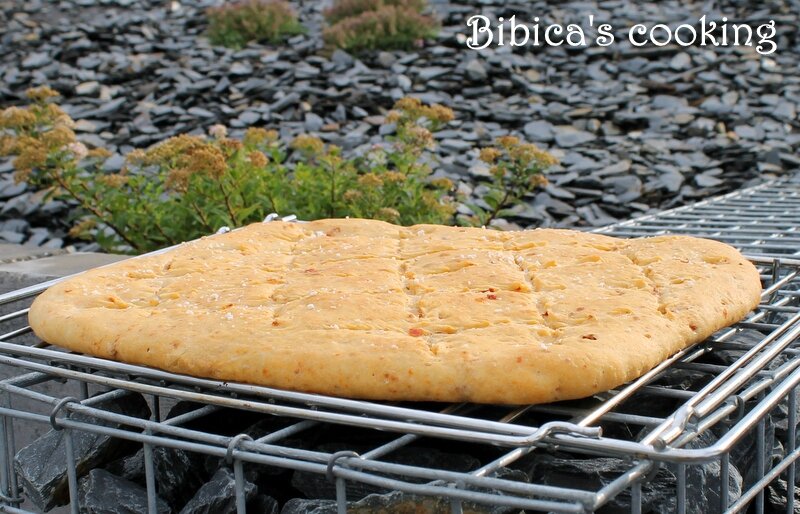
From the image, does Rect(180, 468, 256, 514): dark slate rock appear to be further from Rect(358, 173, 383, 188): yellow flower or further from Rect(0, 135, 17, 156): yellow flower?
Rect(0, 135, 17, 156): yellow flower

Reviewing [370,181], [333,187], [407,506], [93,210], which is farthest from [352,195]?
[407,506]

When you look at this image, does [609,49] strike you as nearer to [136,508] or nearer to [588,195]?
[588,195]

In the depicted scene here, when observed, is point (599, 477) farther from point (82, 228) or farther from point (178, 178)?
point (82, 228)

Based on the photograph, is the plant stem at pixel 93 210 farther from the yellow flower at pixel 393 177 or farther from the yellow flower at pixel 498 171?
the yellow flower at pixel 498 171

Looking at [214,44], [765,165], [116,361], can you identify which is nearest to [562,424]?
[116,361]

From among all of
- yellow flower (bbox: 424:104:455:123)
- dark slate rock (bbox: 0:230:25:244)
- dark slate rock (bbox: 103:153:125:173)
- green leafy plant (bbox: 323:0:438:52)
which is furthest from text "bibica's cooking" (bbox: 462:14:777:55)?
dark slate rock (bbox: 0:230:25:244)

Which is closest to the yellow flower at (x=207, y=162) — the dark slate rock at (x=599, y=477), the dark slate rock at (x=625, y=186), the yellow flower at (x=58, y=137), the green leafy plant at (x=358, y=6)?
the yellow flower at (x=58, y=137)
